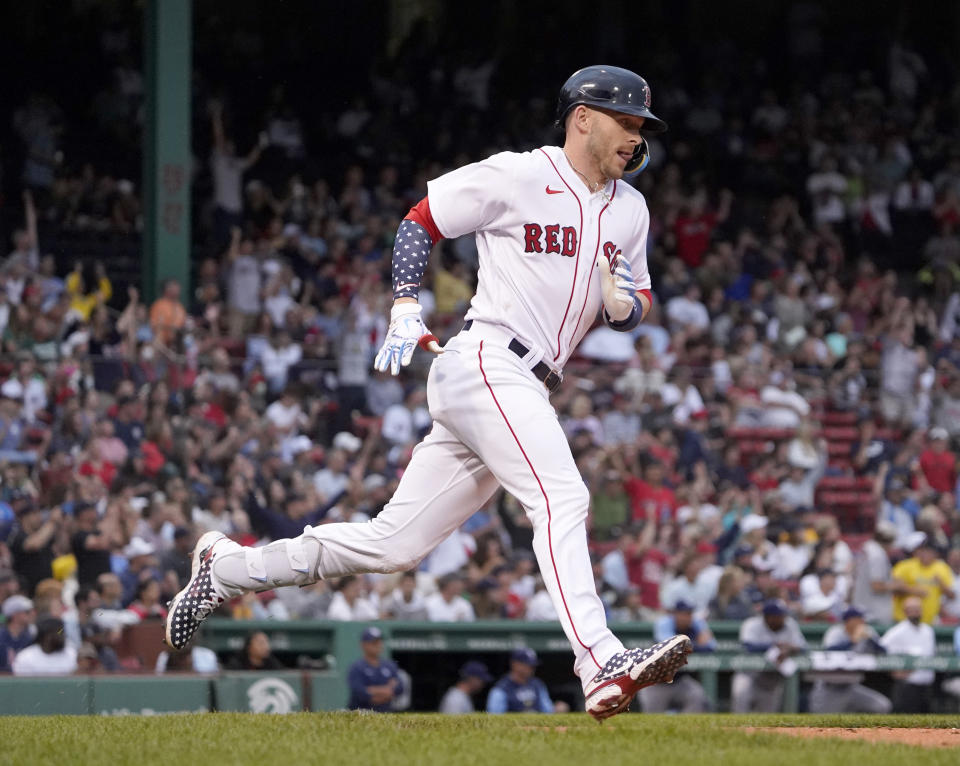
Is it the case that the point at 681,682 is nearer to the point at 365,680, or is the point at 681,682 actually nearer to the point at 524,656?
the point at 524,656

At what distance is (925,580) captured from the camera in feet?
39.8

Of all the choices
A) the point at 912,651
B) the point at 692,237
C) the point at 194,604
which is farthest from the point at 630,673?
the point at 692,237

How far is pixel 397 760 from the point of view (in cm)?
388

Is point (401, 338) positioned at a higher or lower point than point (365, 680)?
higher

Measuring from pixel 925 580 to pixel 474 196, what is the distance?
27.1 feet

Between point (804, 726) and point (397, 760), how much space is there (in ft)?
7.23

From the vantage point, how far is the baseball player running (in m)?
4.74

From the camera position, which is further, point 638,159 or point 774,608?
point 774,608

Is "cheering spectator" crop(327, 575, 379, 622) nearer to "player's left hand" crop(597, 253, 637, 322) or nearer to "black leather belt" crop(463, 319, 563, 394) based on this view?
"black leather belt" crop(463, 319, 563, 394)

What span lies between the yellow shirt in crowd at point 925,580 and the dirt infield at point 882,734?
21.6ft

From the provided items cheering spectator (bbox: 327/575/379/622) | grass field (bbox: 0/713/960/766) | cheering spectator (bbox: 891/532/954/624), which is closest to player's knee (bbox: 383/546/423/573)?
grass field (bbox: 0/713/960/766)

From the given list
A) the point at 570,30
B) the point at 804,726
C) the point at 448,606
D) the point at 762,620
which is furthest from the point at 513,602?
the point at 570,30

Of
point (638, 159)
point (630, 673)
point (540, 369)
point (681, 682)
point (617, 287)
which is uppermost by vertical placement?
point (638, 159)

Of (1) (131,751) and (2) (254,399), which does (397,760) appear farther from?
(2) (254,399)
